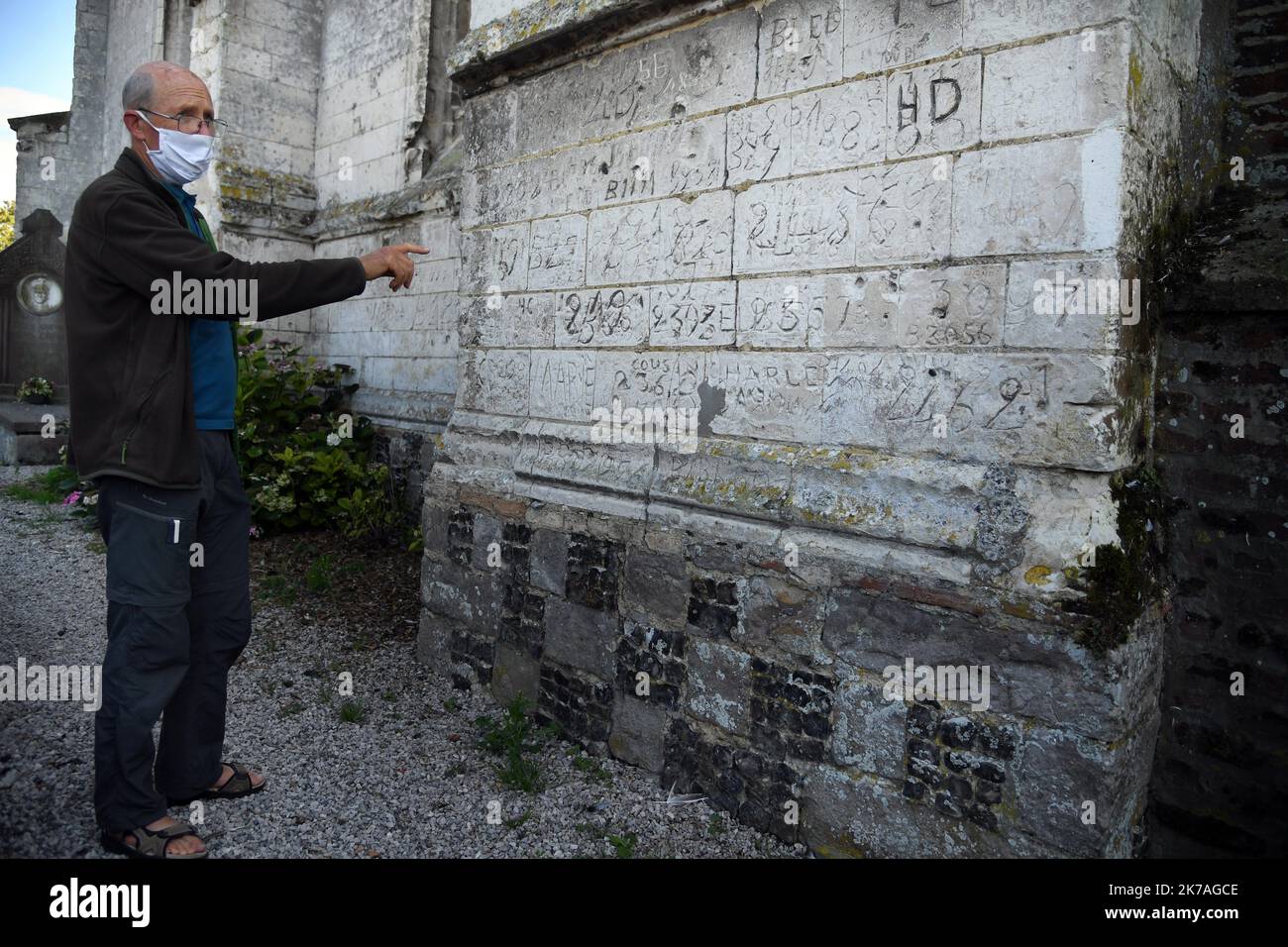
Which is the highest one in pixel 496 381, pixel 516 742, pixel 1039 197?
pixel 1039 197

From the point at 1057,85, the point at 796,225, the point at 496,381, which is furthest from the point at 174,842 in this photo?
the point at 1057,85

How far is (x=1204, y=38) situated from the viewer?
3.08 meters

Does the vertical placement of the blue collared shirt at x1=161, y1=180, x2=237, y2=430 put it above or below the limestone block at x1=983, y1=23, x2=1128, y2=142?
below

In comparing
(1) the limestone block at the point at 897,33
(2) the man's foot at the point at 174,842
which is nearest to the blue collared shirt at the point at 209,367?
(2) the man's foot at the point at 174,842

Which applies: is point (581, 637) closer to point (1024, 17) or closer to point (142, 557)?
point (142, 557)

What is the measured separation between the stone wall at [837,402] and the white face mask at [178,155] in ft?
5.40

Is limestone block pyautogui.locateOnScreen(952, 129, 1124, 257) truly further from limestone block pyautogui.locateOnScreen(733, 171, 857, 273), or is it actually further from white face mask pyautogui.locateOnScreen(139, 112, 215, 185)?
white face mask pyautogui.locateOnScreen(139, 112, 215, 185)

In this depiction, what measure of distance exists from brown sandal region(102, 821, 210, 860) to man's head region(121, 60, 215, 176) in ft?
7.32

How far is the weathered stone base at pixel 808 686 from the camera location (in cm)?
265

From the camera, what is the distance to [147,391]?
2.87 metres

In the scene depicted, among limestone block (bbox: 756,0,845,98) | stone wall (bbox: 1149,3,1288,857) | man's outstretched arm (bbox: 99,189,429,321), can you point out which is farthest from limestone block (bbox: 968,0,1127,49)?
man's outstretched arm (bbox: 99,189,429,321)

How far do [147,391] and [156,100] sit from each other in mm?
1012

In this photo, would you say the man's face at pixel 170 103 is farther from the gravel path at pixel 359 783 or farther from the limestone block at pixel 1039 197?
the limestone block at pixel 1039 197

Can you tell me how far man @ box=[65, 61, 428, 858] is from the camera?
286 cm
